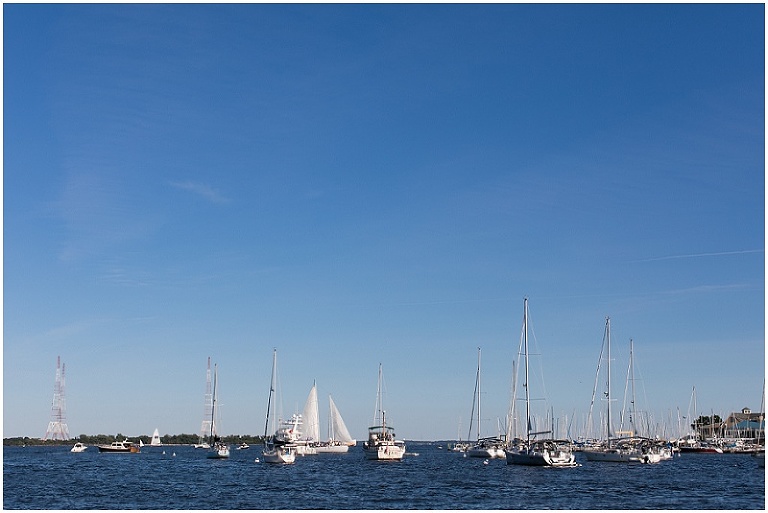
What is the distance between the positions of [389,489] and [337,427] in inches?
3629

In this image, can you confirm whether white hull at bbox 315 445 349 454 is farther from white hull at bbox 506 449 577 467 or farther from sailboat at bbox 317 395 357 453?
white hull at bbox 506 449 577 467

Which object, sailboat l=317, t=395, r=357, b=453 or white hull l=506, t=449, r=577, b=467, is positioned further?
sailboat l=317, t=395, r=357, b=453

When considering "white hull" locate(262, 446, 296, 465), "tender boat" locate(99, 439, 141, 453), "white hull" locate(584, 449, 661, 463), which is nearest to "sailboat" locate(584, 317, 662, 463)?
"white hull" locate(584, 449, 661, 463)

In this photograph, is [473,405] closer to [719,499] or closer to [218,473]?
[218,473]

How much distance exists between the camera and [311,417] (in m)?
146

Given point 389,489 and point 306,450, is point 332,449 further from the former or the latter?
point 389,489

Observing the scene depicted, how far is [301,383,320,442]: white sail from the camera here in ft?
476

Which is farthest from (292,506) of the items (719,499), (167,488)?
(719,499)

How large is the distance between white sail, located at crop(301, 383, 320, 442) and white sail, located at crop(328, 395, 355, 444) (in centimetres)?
662

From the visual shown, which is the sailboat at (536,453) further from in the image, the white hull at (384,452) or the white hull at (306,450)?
the white hull at (306,450)

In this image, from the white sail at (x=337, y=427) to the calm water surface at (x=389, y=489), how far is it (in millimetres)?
60939

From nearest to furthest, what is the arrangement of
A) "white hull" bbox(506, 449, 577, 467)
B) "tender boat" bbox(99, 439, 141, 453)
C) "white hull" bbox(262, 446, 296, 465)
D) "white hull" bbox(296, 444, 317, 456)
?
"white hull" bbox(506, 449, 577, 467)
"white hull" bbox(262, 446, 296, 465)
"white hull" bbox(296, 444, 317, 456)
"tender boat" bbox(99, 439, 141, 453)

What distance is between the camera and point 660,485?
67.2m

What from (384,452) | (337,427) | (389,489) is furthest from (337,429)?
(389,489)
